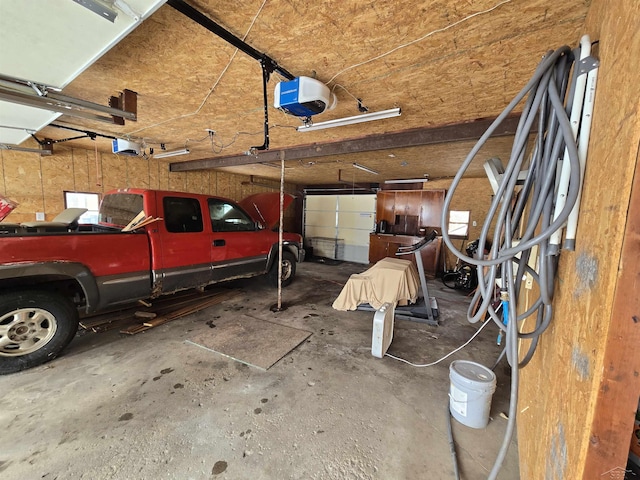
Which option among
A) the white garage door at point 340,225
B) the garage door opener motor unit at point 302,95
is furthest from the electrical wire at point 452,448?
the white garage door at point 340,225

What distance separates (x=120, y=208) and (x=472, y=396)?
421 cm

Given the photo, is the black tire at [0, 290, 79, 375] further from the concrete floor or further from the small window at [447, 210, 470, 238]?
the small window at [447, 210, 470, 238]

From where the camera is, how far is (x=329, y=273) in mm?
6750

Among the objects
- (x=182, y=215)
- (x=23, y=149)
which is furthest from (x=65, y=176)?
(x=182, y=215)

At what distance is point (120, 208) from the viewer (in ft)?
10.9

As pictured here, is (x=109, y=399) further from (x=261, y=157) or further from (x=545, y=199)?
(x=261, y=157)

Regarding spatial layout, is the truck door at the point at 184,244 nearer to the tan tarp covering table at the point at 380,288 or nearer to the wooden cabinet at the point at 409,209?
the tan tarp covering table at the point at 380,288

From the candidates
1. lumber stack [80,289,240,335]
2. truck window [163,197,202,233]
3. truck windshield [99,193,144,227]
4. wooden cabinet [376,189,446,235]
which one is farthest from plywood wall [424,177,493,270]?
truck windshield [99,193,144,227]

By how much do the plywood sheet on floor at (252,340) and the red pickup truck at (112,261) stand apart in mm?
793

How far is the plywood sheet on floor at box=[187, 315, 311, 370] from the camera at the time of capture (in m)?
2.63

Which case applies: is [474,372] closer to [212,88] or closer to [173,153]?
[212,88]

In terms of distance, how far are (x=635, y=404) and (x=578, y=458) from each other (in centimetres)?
22

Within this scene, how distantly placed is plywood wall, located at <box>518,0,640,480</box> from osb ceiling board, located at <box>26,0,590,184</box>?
2.27ft

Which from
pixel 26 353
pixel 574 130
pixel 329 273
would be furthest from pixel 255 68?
pixel 329 273
